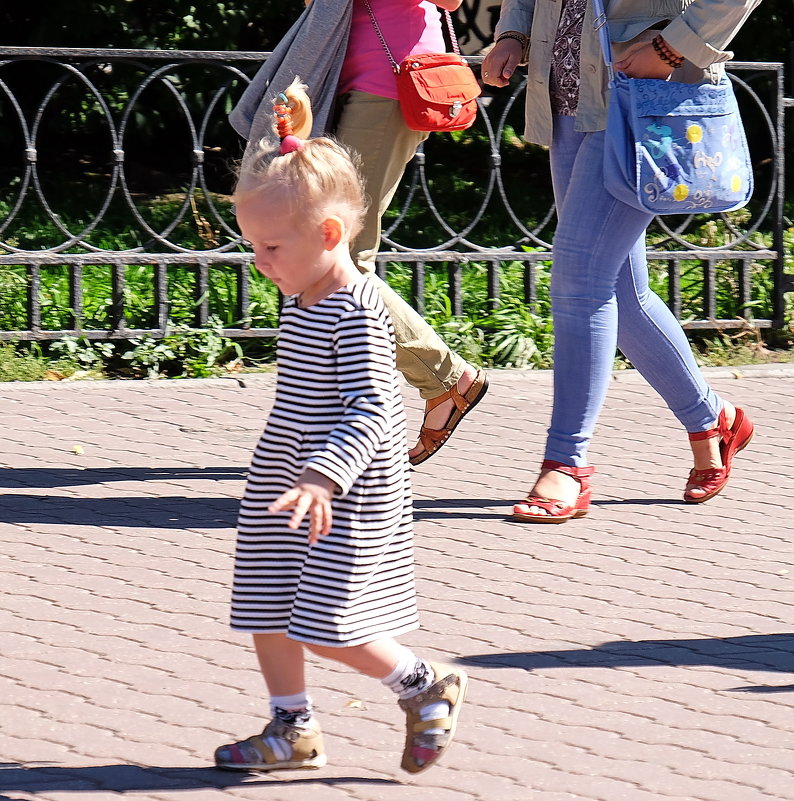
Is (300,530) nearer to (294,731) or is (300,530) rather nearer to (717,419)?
(294,731)

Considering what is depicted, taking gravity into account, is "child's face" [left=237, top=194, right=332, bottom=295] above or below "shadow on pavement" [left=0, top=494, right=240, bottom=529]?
above

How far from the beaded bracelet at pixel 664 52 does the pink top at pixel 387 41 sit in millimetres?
776

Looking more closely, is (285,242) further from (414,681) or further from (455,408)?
Result: (455,408)

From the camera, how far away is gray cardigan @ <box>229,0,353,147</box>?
477 cm

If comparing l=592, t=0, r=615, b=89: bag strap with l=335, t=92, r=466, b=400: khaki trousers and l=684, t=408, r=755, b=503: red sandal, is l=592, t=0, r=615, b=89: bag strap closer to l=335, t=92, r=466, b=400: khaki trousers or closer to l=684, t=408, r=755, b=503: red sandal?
l=335, t=92, r=466, b=400: khaki trousers

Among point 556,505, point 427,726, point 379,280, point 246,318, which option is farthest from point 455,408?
point 427,726

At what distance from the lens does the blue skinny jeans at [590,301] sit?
4609 millimetres

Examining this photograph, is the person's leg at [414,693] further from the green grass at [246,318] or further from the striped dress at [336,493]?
the green grass at [246,318]

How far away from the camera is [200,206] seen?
10445mm

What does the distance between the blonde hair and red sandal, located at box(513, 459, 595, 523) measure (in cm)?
195

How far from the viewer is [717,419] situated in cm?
494

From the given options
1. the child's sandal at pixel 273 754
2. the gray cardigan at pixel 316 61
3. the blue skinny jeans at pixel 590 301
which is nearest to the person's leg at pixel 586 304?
the blue skinny jeans at pixel 590 301

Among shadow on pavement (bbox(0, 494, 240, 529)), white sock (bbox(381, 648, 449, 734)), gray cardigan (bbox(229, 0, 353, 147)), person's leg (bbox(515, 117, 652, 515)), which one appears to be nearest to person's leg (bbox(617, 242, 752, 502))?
person's leg (bbox(515, 117, 652, 515))

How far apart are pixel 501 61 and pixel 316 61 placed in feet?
1.91
